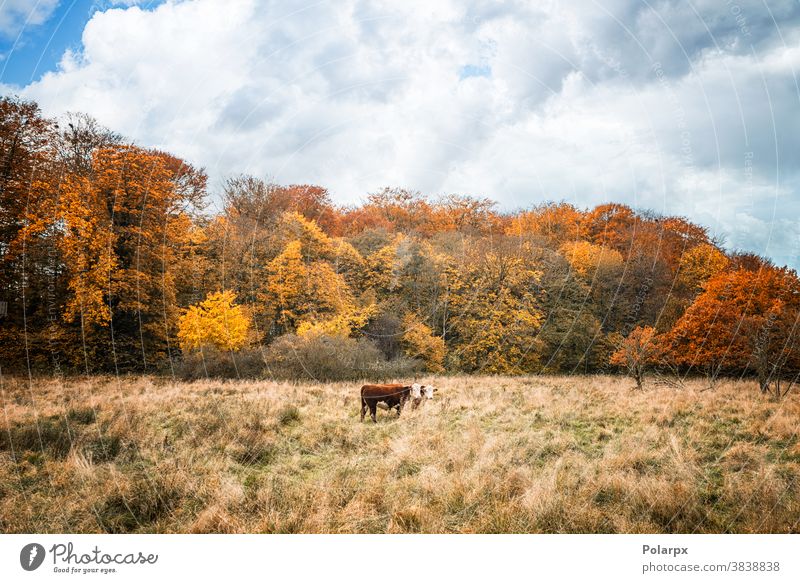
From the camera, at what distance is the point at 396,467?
7.08 metres

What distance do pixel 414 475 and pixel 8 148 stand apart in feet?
57.1

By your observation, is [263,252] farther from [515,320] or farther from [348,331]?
[515,320]

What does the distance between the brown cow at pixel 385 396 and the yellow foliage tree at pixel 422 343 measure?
1255 cm

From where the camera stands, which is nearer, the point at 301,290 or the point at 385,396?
the point at 385,396

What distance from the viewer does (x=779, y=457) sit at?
7.42 m

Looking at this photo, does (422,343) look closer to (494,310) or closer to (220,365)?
(494,310)

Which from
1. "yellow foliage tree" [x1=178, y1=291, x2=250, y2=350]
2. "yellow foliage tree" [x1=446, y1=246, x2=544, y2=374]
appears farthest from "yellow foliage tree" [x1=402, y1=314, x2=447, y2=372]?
"yellow foliage tree" [x1=178, y1=291, x2=250, y2=350]

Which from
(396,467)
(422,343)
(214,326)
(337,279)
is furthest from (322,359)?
(396,467)

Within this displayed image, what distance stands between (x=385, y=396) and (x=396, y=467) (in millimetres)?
5599

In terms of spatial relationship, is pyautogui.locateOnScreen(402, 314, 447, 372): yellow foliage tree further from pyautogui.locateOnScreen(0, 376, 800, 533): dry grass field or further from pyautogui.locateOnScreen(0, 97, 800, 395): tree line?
pyautogui.locateOnScreen(0, 376, 800, 533): dry grass field

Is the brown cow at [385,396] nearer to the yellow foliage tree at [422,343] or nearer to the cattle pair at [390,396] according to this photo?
the cattle pair at [390,396]

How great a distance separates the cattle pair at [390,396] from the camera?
40.5ft

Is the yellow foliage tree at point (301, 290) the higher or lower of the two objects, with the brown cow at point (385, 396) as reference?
higher

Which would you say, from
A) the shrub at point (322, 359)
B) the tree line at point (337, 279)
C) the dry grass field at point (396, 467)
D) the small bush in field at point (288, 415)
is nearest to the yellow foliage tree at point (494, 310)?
the tree line at point (337, 279)
